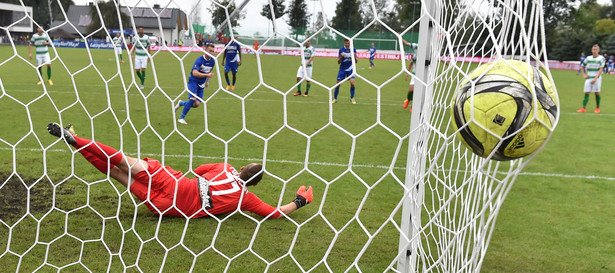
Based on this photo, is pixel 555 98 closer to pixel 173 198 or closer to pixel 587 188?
pixel 173 198

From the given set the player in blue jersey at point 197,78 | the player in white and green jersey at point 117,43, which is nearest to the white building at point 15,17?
the player in white and green jersey at point 117,43

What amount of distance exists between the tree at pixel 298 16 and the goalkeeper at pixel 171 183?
1066 mm

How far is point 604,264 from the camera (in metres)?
3.55

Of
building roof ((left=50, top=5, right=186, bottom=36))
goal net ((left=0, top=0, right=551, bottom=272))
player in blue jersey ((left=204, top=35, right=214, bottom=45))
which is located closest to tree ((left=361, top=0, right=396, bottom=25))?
goal net ((left=0, top=0, right=551, bottom=272))

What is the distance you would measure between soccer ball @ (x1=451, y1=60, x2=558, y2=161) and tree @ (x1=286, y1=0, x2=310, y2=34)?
6.22ft

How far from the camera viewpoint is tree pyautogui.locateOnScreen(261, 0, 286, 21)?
3298mm

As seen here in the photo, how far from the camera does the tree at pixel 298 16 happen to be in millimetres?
3871

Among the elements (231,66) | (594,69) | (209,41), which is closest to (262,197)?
(209,41)

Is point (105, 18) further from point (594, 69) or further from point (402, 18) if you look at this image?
point (594, 69)

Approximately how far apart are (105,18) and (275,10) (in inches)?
43.4

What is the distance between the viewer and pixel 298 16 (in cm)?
421

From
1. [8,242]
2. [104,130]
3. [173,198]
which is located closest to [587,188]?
[173,198]

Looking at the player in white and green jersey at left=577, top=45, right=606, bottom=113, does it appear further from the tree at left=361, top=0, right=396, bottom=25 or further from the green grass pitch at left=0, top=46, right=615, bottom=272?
the tree at left=361, top=0, right=396, bottom=25

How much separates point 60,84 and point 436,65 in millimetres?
12615
